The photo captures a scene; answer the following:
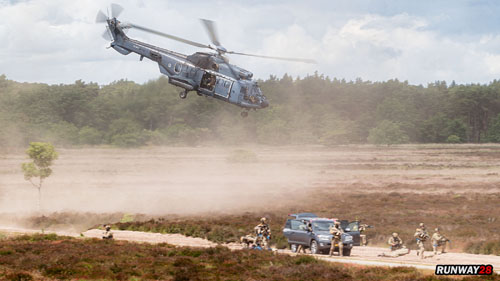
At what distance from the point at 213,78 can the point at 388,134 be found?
73522mm

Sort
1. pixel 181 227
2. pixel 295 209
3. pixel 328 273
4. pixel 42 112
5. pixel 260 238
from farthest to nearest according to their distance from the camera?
pixel 42 112
pixel 295 209
pixel 181 227
pixel 260 238
pixel 328 273

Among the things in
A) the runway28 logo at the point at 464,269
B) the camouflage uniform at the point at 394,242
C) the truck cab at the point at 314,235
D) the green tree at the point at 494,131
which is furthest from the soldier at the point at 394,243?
the green tree at the point at 494,131

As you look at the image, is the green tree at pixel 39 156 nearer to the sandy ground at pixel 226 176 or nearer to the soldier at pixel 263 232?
the sandy ground at pixel 226 176

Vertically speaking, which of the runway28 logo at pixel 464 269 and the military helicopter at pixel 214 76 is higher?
the military helicopter at pixel 214 76

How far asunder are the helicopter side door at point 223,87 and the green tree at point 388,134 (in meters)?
71.8

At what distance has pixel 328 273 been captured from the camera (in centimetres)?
2383

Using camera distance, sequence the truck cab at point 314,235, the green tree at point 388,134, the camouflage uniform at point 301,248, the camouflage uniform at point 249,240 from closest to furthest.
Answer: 1. the truck cab at point 314,235
2. the camouflage uniform at point 301,248
3. the camouflage uniform at point 249,240
4. the green tree at point 388,134

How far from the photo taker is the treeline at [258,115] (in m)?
95.3

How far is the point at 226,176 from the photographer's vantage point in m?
84.8

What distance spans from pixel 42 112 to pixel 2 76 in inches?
700

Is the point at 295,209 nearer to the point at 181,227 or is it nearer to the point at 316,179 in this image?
the point at 181,227

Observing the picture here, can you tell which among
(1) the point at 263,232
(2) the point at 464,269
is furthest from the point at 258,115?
(2) the point at 464,269

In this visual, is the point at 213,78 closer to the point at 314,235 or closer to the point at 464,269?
the point at 314,235

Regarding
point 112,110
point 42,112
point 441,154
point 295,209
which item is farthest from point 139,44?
point 441,154
